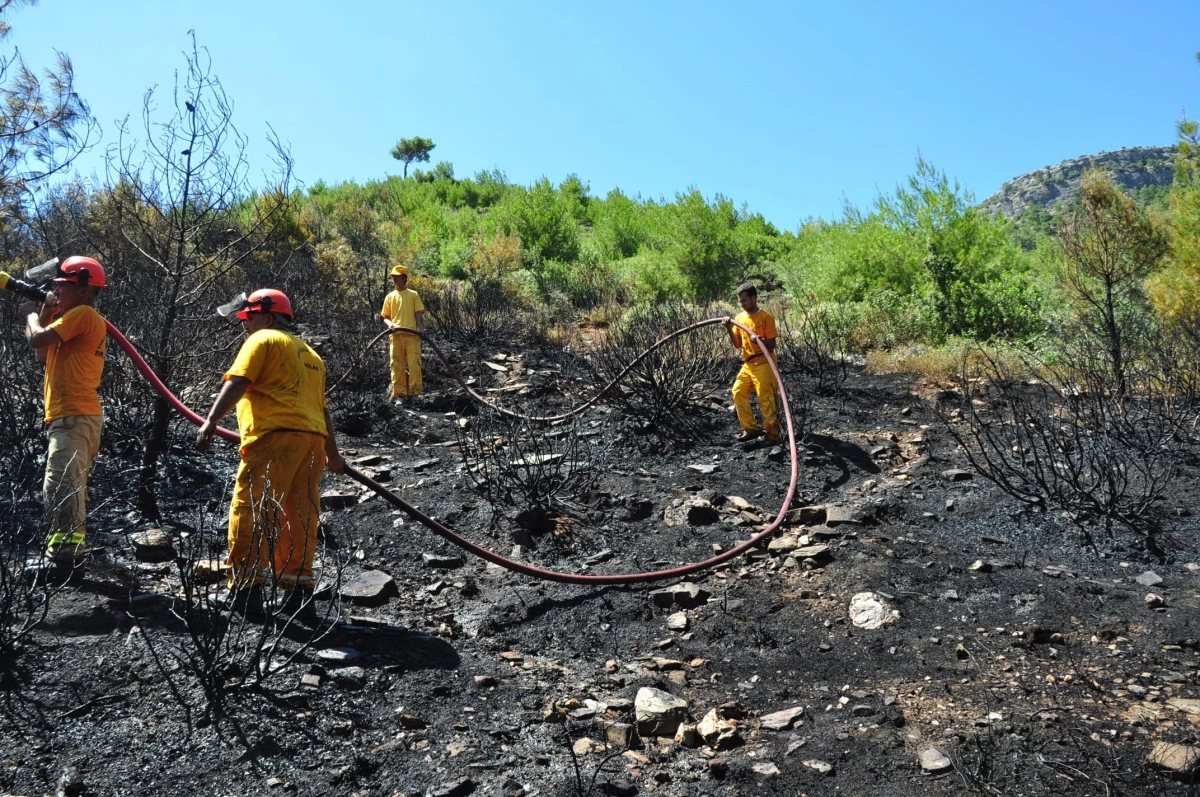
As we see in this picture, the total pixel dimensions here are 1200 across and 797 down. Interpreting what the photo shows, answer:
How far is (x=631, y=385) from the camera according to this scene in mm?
8133

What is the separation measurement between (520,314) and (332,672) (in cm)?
1244

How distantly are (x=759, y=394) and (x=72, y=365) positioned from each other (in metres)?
5.01

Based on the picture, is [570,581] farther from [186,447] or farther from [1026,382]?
[1026,382]

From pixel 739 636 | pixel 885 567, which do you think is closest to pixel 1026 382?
pixel 885 567

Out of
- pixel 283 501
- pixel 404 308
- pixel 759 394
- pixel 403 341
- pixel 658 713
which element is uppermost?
pixel 404 308

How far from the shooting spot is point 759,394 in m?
7.25

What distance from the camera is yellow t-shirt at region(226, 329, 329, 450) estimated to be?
3.71 meters

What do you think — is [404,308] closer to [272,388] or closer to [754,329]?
[754,329]

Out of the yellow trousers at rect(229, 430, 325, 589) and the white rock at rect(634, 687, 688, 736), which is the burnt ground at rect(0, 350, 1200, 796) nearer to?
the white rock at rect(634, 687, 688, 736)

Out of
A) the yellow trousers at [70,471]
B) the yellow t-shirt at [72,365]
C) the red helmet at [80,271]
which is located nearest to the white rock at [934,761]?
the yellow trousers at [70,471]

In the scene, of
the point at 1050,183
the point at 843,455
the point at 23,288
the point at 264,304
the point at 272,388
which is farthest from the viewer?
the point at 1050,183

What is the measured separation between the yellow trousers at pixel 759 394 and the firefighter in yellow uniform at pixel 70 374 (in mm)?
4852

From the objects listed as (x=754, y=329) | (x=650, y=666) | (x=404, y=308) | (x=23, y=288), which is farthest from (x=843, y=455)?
(x=23, y=288)

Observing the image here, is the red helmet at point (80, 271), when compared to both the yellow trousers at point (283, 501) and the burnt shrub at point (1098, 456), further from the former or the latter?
the burnt shrub at point (1098, 456)
